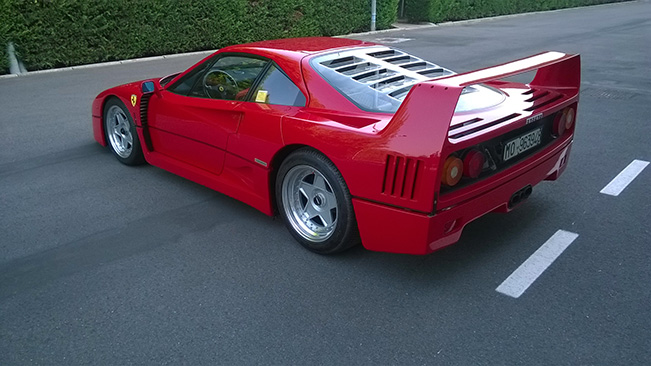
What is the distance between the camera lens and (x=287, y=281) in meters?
3.32

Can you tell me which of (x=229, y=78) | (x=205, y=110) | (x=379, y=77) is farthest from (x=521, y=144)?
(x=205, y=110)

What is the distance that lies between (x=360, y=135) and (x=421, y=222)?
0.62m

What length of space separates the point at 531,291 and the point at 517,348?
0.57 meters

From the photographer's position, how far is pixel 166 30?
12.8m

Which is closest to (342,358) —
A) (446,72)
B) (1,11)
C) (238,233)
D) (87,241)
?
(238,233)

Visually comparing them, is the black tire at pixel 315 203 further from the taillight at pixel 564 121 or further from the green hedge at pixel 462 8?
the green hedge at pixel 462 8

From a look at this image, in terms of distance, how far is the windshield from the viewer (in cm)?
355

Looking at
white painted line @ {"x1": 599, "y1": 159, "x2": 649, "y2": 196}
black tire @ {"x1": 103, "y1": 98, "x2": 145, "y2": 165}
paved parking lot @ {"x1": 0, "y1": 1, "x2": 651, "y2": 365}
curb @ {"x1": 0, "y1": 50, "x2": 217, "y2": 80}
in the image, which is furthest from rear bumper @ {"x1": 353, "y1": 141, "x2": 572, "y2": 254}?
curb @ {"x1": 0, "y1": 50, "x2": 217, "y2": 80}

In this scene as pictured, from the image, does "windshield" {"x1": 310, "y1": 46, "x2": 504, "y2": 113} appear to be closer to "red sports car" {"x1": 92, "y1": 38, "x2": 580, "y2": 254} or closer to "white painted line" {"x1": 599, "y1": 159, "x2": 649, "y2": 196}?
"red sports car" {"x1": 92, "y1": 38, "x2": 580, "y2": 254}

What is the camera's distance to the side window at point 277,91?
3.71 metres

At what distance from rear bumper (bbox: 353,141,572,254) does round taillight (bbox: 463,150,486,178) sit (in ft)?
0.48

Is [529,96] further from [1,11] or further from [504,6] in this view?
[504,6]

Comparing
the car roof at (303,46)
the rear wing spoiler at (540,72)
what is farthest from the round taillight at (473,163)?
the car roof at (303,46)

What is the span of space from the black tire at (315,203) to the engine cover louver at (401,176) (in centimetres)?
32
